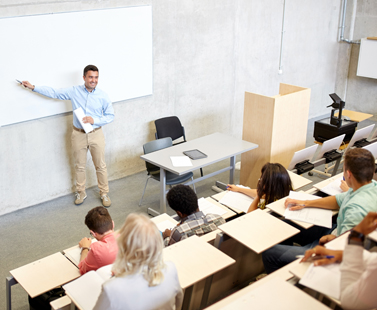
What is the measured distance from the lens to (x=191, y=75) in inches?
260

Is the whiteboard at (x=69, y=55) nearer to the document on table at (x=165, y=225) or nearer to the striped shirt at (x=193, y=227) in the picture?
the document on table at (x=165, y=225)

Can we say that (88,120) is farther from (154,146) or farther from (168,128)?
(168,128)

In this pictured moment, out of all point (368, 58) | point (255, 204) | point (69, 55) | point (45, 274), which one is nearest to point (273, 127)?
point (255, 204)

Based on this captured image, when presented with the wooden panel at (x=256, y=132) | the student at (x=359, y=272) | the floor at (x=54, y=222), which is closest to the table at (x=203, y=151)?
the wooden panel at (x=256, y=132)

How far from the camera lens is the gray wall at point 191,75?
5.15m

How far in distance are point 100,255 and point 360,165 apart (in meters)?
1.92

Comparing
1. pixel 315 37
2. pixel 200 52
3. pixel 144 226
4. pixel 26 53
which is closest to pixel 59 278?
pixel 144 226

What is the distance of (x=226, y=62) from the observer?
700 cm

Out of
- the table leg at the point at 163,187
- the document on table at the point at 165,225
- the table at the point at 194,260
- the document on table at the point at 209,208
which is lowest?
the table leg at the point at 163,187

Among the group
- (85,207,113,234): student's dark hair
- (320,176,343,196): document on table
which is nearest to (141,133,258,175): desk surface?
(320,176,343,196): document on table

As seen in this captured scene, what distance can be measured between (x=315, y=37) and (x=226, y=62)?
8.15 ft

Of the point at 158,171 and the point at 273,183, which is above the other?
the point at 273,183

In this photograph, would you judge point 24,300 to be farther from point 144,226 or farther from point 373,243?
point 373,243

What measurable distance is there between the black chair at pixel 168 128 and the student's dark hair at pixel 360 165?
3.18 metres
